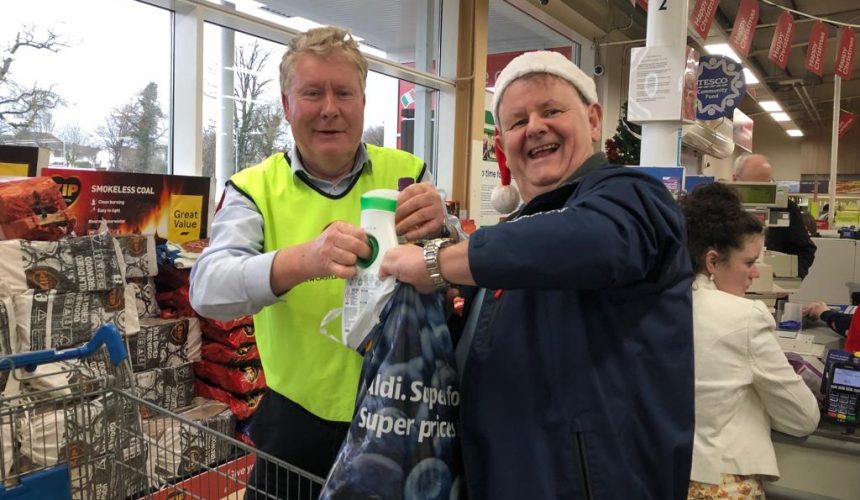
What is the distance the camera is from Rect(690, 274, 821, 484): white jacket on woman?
209cm

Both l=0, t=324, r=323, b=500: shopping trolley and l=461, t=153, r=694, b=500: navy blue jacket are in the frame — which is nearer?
l=461, t=153, r=694, b=500: navy blue jacket

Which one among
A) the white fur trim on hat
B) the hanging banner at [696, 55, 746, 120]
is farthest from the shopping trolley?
the hanging banner at [696, 55, 746, 120]

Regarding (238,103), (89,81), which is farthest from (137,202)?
(238,103)

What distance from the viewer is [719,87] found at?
5.18 m

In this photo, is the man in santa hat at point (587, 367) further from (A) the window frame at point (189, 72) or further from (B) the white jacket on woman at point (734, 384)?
(A) the window frame at point (189, 72)

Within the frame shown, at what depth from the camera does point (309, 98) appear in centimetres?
138

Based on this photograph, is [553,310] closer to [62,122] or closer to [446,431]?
[446,431]

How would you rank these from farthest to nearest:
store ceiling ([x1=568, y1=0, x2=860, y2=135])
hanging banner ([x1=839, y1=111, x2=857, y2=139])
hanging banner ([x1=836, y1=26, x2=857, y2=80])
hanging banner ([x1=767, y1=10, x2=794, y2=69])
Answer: hanging banner ([x1=839, y1=111, x2=857, y2=139])
store ceiling ([x1=568, y1=0, x2=860, y2=135])
hanging banner ([x1=836, y1=26, x2=857, y2=80])
hanging banner ([x1=767, y1=10, x2=794, y2=69])

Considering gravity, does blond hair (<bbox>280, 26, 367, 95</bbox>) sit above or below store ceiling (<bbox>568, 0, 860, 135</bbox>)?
below

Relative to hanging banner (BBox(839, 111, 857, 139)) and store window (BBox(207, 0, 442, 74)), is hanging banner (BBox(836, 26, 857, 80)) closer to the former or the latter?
store window (BBox(207, 0, 442, 74))

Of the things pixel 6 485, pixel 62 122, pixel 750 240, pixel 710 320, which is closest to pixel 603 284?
pixel 6 485

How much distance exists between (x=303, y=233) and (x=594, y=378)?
30.0 inches

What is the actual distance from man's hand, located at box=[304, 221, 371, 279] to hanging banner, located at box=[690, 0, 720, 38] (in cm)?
520

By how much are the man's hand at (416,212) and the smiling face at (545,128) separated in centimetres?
24
